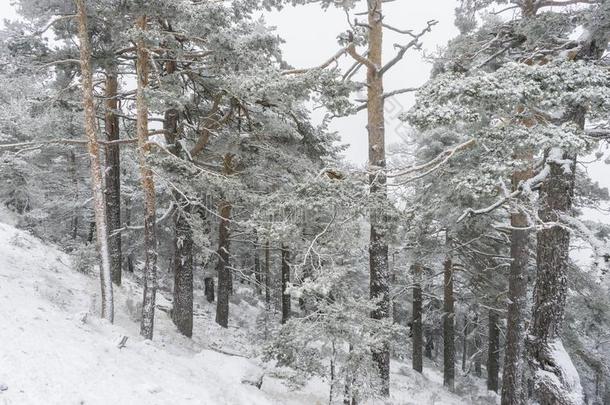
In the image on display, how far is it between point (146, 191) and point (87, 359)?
4243 millimetres

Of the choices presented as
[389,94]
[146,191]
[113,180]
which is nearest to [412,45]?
[389,94]

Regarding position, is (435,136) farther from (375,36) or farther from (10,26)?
(10,26)

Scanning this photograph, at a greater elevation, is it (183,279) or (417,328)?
(183,279)

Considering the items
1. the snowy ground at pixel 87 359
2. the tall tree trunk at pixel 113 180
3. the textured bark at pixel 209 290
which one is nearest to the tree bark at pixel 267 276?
the textured bark at pixel 209 290

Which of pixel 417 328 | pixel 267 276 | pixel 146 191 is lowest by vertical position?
pixel 417 328

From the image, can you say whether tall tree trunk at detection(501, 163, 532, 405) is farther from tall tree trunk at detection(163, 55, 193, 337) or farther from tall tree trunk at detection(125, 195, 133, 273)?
tall tree trunk at detection(125, 195, 133, 273)

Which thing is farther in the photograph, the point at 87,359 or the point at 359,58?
the point at 359,58

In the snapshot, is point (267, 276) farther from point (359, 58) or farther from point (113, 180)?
point (359, 58)

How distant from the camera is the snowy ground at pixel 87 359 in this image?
16.7 ft

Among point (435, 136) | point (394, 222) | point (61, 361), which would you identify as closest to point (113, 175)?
point (61, 361)

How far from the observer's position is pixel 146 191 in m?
9.31

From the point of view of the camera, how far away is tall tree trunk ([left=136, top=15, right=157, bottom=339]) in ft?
30.0

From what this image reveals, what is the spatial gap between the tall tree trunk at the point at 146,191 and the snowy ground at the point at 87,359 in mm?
761

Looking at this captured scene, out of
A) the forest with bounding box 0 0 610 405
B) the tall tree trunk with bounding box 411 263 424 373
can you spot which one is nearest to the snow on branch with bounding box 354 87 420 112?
the forest with bounding box 0 0 610 405
